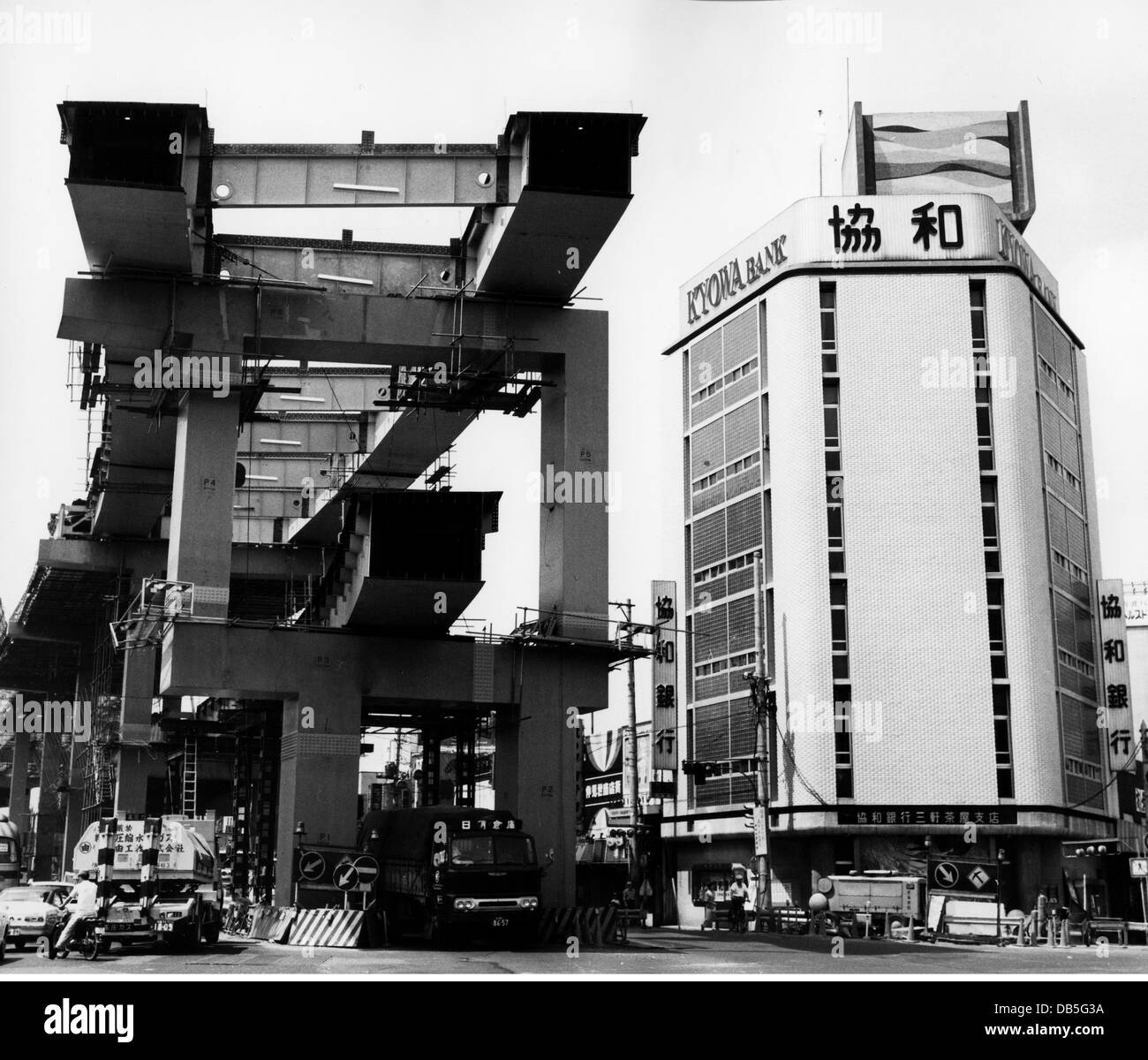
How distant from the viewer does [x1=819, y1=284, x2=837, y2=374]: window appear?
74.7 metres

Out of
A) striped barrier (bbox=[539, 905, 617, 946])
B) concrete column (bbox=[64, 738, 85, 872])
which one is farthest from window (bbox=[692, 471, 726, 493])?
striped barrier (bbox=[539, 905, 617, 946])

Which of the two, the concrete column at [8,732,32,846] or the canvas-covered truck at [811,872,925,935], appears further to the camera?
the concrete column at [8,732,32,846]

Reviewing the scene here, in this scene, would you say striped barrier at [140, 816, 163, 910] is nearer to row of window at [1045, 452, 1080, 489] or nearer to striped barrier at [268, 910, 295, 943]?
striped barrier at [268, 910, 295, 943]

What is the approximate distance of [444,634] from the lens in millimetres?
40188

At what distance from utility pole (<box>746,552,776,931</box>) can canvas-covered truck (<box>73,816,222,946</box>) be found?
22.7 metres

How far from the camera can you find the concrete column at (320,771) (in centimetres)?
3775

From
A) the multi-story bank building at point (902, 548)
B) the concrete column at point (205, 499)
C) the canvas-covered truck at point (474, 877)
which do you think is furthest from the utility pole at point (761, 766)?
the concrete column at point (205, 499)

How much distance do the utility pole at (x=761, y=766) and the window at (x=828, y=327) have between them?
34.4ft

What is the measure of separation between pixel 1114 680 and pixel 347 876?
5782cm

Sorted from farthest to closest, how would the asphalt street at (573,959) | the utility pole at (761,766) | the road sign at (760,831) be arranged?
the road sign at (760,831)
the utility pole at (761,766)
the asphalt street at (573,959)

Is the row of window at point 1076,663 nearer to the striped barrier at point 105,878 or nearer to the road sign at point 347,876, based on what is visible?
the road sign at point 347,876

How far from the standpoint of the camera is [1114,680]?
7806cm

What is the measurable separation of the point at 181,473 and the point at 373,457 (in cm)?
904
